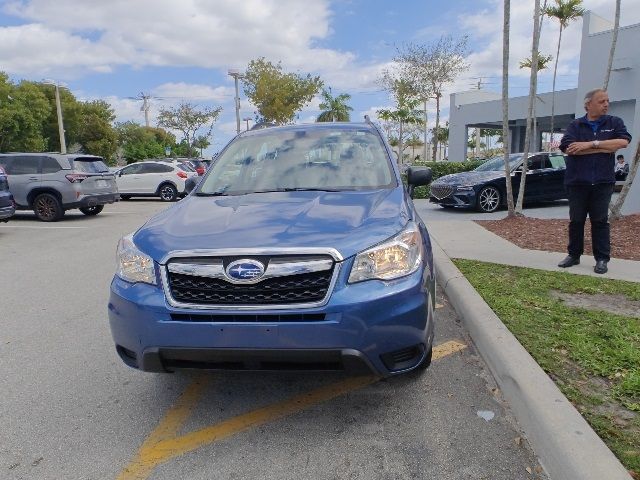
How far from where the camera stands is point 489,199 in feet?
40.5

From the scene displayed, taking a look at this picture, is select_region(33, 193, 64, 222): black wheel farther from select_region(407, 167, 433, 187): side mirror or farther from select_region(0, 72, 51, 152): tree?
select_region(0, 72, 51, 152): tree

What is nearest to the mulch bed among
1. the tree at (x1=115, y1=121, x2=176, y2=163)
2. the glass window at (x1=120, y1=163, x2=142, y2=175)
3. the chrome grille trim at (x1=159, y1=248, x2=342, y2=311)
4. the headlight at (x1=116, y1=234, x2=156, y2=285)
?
the chrome grille trim at (x1=159, y1=248, x2=342, y2=311)

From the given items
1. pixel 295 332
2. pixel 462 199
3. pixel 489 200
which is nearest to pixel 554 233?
pixel 462 199

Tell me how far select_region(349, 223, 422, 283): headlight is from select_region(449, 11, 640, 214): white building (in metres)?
7.88

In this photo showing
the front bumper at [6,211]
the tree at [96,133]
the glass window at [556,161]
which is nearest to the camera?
the front bumper at [6,211]

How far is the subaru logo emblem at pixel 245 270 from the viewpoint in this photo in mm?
2553

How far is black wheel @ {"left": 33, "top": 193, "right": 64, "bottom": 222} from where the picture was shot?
12523 mm

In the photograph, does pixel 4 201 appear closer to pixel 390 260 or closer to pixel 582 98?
pixel 390 260

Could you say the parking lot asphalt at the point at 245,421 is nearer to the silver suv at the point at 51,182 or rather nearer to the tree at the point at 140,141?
the silver suv at the point at 51,182

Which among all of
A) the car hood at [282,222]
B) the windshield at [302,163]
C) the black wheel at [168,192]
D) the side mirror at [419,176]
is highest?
the windshield at [302,163]

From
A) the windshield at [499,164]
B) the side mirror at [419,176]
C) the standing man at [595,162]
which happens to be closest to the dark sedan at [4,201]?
the side mirror at [419,176]

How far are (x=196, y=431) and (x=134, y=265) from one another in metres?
1.01

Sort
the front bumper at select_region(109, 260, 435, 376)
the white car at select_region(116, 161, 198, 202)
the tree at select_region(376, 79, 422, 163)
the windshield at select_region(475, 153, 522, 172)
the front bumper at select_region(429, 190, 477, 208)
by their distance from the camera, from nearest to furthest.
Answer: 1. the front bumper at select_region(109, 260, 435, 376)
2. the front bumper at select_region(429, 190, 477, 208)
3. the windshield at select_region(475, 153, 522, 172)
4. the white car at select_region(116, 161, 198, 202)
5. the tree at select_region(376, 79, 422, 163)

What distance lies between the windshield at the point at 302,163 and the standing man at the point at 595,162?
249 cm
